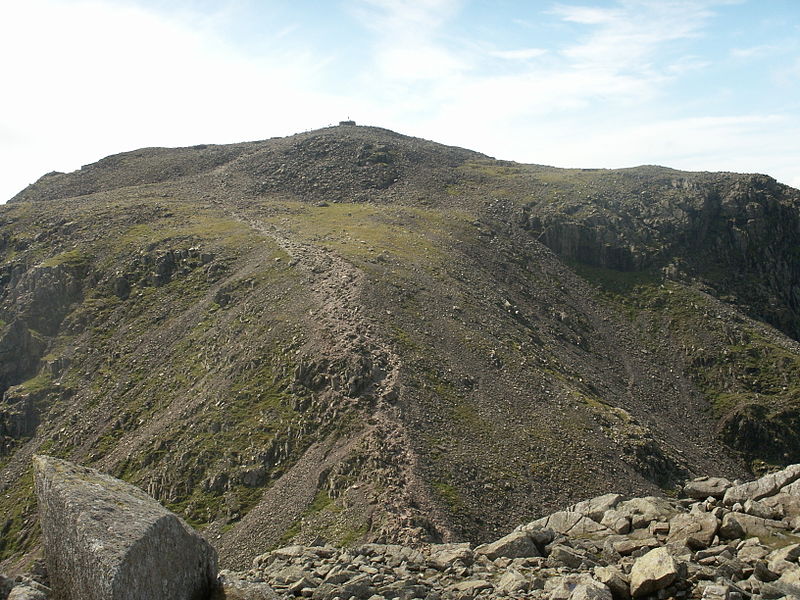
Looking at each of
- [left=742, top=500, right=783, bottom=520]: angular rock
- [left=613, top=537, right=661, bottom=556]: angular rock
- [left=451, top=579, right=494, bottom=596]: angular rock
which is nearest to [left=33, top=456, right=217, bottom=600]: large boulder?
[left=451, top=579, right=494, bottom=596]: angular rock

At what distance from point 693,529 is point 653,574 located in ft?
17.8

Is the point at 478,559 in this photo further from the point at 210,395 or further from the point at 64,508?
the point at 210,395

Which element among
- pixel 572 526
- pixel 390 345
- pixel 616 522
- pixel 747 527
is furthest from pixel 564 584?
pixel 390 345

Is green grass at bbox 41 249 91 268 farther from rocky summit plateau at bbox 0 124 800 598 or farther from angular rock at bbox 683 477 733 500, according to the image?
angular rock at bbox 683 477 733 500

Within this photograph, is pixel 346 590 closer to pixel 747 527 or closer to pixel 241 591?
pixel 241 591

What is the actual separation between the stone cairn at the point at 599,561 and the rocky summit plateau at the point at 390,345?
36 centimetres

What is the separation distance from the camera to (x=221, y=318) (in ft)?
248

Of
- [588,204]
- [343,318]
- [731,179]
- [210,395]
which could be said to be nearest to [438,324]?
[343,318]

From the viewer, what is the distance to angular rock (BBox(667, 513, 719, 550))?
1043 inches

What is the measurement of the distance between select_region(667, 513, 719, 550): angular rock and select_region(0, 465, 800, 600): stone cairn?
4 cm

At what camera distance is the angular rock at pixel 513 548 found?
29.7 metres

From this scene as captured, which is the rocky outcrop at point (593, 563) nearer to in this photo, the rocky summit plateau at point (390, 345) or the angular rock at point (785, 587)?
the angular rock at point (785, 587)

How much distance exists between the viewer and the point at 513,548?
29828 mm

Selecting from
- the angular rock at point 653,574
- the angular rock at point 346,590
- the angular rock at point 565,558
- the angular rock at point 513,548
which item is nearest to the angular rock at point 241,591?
the angular rock at point 346,590
